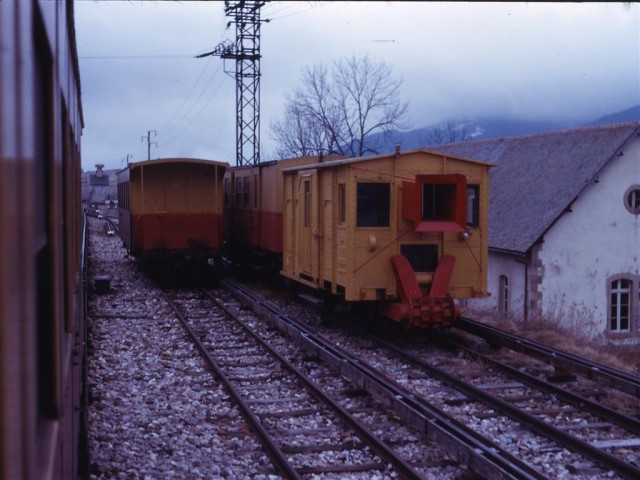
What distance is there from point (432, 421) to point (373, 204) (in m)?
4.97

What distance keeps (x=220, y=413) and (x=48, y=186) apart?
20.9ft

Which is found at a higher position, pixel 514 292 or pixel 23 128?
pixel 23 128

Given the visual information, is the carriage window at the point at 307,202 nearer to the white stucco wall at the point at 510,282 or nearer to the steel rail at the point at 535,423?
the steel rail at the point at 535,423

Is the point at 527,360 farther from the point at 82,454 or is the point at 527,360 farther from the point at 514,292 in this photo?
the point at 514,292

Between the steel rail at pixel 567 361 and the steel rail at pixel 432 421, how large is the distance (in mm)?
2364

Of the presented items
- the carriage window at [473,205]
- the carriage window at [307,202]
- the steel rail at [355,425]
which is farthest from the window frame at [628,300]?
the steel rail at [355,425]

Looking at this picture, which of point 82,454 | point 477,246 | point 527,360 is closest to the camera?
point 82,454

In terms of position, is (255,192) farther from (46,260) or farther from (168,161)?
(46,260)

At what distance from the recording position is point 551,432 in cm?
749

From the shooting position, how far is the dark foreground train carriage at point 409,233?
36.9 feet

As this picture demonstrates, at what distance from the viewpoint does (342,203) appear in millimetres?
11938

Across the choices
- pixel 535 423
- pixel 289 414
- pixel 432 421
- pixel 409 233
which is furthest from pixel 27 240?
pixel 409 233

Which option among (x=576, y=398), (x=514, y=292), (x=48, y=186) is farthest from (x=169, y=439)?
(x=514, y=292)

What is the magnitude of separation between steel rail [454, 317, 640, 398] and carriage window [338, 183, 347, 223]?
2824 mm
